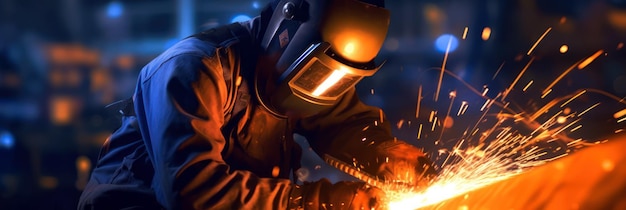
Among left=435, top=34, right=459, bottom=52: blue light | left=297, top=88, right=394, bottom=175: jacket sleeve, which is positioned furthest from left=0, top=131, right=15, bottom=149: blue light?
left=435, top=34, right=459, bottom=52: blue light

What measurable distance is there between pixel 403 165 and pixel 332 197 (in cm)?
49

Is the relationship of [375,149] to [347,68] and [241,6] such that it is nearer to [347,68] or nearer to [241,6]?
[347,68]

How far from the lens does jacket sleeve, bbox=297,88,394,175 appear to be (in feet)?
8.81

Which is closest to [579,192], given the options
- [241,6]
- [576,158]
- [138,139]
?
[576,158]

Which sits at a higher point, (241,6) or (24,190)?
(241,6)

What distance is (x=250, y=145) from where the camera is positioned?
8.09 feet

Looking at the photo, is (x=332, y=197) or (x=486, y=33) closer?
(x=332, y=197)

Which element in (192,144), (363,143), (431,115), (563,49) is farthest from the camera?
(563,49)

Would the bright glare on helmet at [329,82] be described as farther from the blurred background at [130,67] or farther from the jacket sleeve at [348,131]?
the blurred background at [130,67]

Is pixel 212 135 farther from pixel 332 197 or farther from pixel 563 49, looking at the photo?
pixel 563 49

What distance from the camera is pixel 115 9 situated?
6863 millimetres

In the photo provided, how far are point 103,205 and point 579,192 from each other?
146cm

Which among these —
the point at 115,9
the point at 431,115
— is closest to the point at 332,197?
the point at 431,115

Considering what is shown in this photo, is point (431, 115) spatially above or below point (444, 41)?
above
